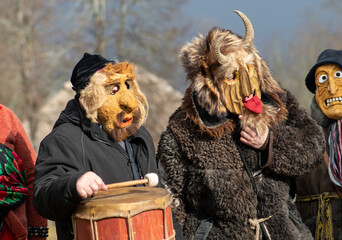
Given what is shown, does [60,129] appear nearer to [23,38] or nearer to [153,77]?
[153,77]

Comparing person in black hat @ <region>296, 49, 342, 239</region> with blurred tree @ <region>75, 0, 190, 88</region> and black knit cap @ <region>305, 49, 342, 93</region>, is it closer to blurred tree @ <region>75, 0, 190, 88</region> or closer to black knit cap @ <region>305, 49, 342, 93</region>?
black knit cap @ <region>305, 49, 342, 93</region>

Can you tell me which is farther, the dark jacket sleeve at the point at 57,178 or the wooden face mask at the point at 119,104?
the wooden face mask at the point at 119,104

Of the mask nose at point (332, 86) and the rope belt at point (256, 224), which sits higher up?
the mask nose at point (332, 86)

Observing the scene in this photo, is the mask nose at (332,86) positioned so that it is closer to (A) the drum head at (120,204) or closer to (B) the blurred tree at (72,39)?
(A) the drum head at (120,204)

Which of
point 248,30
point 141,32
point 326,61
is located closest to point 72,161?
point 248,30

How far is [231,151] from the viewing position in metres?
3.20

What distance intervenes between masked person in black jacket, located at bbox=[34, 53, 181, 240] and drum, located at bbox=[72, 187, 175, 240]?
0.10m

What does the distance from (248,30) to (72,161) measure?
4.47ft

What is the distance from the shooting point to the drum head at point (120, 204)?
243cm

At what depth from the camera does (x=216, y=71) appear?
10.4 ft

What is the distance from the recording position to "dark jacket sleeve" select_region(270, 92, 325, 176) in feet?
10.3

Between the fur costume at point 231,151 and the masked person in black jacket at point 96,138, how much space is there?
297mm

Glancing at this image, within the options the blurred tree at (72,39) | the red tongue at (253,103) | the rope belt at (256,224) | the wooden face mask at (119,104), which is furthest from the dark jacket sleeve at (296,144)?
the blurred tree at (72,39)

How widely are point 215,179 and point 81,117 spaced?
90cm
